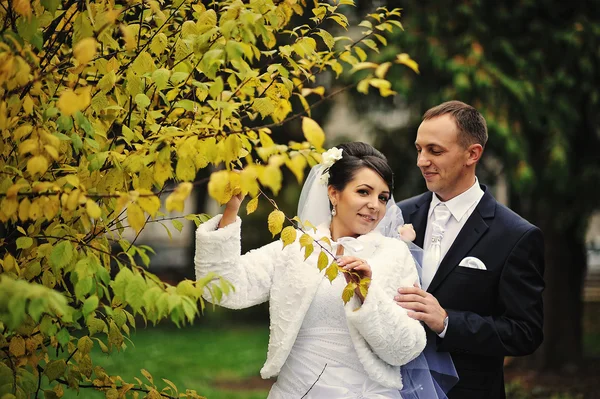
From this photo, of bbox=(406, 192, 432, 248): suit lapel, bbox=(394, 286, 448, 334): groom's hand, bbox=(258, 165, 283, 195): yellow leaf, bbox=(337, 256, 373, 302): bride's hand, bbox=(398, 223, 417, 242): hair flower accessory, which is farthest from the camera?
bbox=(406, 192, 432, 248): suit lapel

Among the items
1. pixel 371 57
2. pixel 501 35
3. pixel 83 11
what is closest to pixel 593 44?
pixel 501 35

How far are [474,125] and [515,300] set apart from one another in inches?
34.1

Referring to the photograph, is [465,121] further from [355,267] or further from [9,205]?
[9,205]

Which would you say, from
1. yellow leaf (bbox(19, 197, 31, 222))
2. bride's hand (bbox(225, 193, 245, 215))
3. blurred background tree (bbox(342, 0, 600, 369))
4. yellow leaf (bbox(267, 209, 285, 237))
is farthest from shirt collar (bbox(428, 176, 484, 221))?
blurred background tree (bbox(342, 0, 600, 369))

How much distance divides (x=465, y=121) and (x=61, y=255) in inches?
81.8

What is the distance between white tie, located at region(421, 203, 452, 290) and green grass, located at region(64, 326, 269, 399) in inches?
174

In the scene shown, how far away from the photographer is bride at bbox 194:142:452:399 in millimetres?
2939

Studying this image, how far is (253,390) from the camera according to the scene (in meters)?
8.41

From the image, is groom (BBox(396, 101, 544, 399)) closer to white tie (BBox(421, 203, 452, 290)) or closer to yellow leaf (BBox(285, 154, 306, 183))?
white tie (BBox(421, 203, 452, 290))

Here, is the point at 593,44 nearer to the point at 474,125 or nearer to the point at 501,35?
the point at 501,35

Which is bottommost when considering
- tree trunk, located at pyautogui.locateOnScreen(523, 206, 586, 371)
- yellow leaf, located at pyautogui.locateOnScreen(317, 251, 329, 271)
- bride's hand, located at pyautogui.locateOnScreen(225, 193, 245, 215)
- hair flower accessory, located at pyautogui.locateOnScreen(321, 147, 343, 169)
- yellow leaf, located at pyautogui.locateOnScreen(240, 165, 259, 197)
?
tree trunk, located at pyautogui.locateOnScreen(523, 206, 586, 371)

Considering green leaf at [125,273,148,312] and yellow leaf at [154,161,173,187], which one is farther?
yellow leaf at [154,161,173,187]

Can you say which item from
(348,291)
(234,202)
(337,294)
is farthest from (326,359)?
(234,202)

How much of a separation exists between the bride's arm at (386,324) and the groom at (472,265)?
0.25 metres
